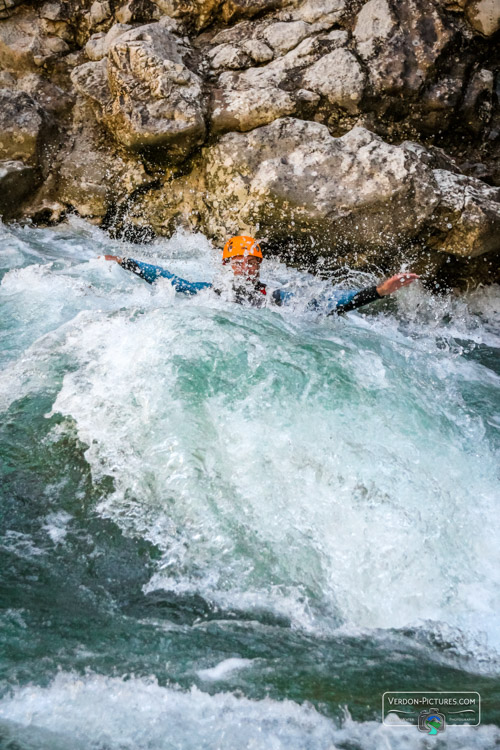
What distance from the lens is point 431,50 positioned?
18.8 feet

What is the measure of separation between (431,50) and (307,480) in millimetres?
5455

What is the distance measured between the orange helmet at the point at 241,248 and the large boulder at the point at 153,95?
6.36 feet

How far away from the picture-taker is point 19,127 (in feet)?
20.6

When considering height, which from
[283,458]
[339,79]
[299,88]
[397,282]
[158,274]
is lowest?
[283,458]

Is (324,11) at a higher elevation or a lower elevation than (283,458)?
higher

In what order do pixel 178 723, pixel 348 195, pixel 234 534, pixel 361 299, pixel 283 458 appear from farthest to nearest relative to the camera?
pixel 348 195, pixel 361 299, pixel 283 458, pixel 234 534, pixel 178 723

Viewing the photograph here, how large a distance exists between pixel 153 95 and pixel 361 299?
3565 mm

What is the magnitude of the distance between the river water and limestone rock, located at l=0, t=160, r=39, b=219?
8.92 feet

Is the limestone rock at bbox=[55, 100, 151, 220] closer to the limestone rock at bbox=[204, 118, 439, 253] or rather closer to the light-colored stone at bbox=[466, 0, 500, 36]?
the limestone rock at bbox=[204, 118, 439, 253]

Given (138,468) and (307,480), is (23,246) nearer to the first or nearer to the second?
(138,468)

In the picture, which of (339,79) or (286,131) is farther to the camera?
(339,79)

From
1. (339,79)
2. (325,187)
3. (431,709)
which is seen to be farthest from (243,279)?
(431,709)

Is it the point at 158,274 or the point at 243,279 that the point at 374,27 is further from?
the point at 158,274

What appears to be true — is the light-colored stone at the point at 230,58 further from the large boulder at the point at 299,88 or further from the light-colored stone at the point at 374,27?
the light-colored stone at the point at 374,27
